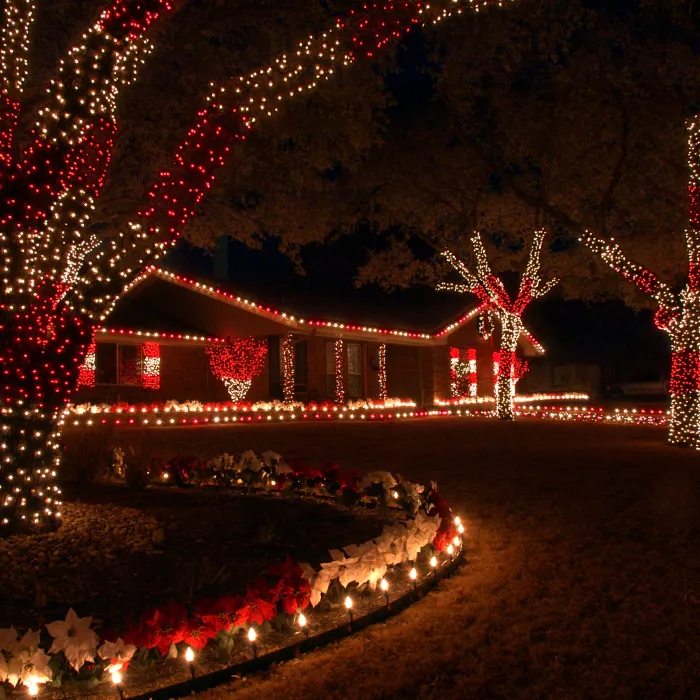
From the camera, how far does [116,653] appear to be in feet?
13.0

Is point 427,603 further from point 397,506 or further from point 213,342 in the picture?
point 213,342

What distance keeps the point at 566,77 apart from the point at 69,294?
12.0 meters

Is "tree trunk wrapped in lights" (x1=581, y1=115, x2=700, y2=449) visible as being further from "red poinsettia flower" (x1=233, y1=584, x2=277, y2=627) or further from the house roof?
"red poinsettia flower" (x1=233, y1=584, x2=277, y2=627)

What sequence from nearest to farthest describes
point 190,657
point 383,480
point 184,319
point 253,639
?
point 190,657 < point 253,639 < point 383,480 < point 184,319

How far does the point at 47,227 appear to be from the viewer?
6.94m

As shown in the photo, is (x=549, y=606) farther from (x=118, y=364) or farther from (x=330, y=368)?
(x=330, y=368)

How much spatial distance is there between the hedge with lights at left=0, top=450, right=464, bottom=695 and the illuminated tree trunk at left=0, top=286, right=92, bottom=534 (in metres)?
2.03

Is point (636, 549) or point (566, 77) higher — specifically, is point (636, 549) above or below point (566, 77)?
below

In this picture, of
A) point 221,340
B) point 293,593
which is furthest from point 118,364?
point 293,593

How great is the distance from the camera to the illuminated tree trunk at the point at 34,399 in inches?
259

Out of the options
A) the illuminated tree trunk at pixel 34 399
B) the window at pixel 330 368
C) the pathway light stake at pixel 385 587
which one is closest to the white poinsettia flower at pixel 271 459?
the illuminated tree trunk at pixel 34 399

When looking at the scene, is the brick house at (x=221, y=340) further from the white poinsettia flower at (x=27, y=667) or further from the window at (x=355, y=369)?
the white poinsettia flower at (x=27, y=667)

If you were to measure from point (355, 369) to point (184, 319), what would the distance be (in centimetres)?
648

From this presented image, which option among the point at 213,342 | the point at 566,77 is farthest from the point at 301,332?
the point at 566,77
